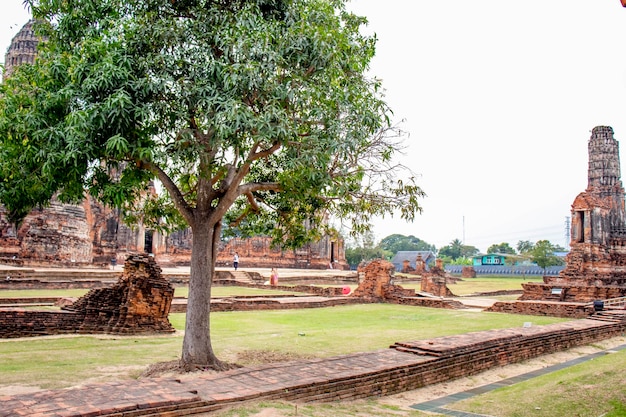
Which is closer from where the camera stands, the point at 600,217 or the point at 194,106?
the point at 194,106

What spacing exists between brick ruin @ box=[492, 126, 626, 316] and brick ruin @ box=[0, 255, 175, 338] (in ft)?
51.0

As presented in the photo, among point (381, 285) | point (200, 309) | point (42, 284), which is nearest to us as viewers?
point (200, 309)

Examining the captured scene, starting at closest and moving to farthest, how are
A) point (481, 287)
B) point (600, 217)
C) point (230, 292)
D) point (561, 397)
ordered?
point (561, 397) → point (230, 292) → point (600, 217) → point (481, 287)

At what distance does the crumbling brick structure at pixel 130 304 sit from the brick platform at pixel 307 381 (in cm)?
396

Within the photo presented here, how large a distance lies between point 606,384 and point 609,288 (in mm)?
14029

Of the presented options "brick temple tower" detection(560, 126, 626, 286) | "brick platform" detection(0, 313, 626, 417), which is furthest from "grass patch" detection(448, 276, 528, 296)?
"brick platform" detection(0, 313, 626, 417)

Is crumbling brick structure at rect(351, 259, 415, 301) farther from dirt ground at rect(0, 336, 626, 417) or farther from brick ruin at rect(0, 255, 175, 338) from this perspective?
brick ruin at rect(0, 255, 175, 338)

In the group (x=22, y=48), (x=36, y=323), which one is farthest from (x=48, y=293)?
(x=22, y=48)

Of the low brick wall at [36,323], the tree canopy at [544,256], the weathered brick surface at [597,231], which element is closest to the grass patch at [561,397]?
the low brick wall at [36,323]

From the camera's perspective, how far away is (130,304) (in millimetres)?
9938

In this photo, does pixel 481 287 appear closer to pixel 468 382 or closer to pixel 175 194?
pixel 468 382

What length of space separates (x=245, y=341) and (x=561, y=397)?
5.20 metres

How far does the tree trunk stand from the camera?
705 centimetres

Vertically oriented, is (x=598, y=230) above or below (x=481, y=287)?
above
